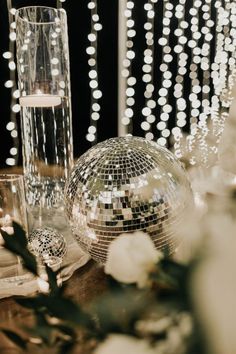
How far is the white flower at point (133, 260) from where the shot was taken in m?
0.29

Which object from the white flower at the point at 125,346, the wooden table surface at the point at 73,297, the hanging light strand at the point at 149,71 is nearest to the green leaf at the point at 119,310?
the white flower at the point at 125,346

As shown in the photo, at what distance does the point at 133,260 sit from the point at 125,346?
9 cm

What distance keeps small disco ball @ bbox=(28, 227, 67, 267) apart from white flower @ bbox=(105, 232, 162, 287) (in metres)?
0.43

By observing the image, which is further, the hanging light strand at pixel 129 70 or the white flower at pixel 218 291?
the hanging light strand at pixel 129 70

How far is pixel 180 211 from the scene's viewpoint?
0.69 meters

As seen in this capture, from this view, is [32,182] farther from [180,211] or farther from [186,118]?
[186,118]

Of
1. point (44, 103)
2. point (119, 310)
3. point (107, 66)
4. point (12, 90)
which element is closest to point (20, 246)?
point (119, 310)

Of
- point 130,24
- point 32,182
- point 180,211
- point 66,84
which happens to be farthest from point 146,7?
point 180,211

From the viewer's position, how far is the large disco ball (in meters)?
0.66

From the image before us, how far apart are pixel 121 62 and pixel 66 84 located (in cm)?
217

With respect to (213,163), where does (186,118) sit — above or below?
below

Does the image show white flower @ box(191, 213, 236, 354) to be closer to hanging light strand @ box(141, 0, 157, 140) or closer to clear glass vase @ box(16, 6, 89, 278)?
clear glass vase @ box(16, 6, 89, 278)

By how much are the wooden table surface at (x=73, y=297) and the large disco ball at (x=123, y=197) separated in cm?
4

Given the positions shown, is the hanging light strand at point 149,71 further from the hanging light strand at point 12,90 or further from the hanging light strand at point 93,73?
the hanging light strand at point 12,90
